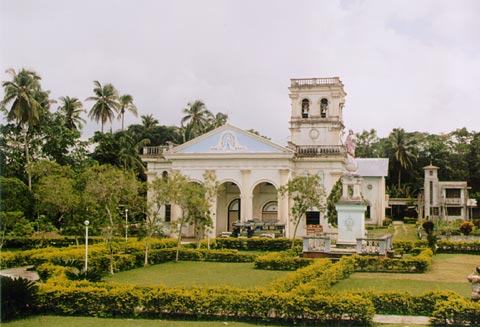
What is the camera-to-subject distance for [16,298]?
46.8 ft

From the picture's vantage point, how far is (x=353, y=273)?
80.2ft

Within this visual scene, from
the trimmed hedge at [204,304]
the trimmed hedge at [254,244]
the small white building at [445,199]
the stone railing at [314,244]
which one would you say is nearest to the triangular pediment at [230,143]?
the trimmed hedge at [254,244]

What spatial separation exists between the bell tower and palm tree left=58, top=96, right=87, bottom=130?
22634 millimetres

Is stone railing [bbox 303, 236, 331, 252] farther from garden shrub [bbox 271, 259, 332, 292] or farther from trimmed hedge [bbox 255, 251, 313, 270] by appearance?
garden shrub [bbox 271, 259, 332, 292]

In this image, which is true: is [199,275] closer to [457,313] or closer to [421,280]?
[421,280]

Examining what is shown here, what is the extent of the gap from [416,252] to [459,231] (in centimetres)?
1610

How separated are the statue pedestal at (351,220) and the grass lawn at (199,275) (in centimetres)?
487

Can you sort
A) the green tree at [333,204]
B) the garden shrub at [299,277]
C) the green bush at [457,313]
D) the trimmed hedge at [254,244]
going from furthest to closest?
1. the green tree at [333,204]
2. the trimmed hedge at [254,244]
3. the garden shrub at [299,277]
4. the green bush at [457,313]

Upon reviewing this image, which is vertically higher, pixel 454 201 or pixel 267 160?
pixel 267 160

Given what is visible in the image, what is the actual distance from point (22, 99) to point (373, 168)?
3522cm

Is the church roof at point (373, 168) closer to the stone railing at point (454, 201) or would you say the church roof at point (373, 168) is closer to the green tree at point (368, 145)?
the stone railing at point (454, 201)

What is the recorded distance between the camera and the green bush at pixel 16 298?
45.6ft

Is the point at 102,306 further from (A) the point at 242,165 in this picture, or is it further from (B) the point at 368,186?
(B) the point at 368,186

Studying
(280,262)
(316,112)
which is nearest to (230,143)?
(316,112)
